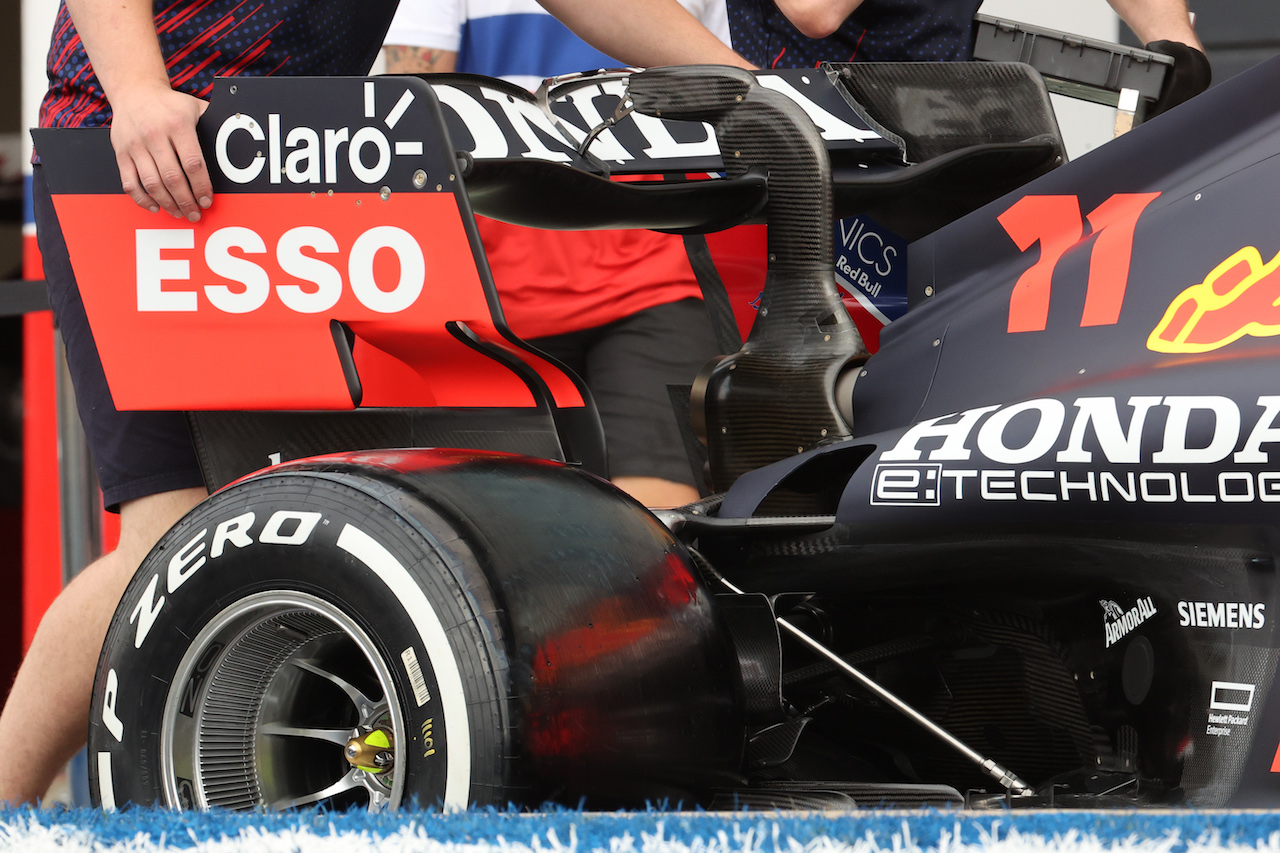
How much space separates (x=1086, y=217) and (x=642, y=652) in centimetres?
63

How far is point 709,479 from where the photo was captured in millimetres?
1614

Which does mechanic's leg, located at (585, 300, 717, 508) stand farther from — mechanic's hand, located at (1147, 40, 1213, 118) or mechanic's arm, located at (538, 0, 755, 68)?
mechanic's hand, located at (1147, 40, 1213, 118)

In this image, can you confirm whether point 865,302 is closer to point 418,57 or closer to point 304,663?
point 304,663

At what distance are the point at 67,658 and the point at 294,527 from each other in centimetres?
73

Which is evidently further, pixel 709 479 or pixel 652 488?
pixel 652 488

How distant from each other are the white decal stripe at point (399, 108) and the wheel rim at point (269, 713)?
1.71 feet

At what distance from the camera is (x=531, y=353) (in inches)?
55.9

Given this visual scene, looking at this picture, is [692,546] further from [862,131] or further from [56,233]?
[56,233]

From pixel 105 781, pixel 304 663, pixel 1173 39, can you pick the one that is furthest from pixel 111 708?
pixel 1173 39

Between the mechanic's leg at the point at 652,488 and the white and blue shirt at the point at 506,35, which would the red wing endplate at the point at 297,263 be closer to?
the mechanic's leg at the point at 652,488

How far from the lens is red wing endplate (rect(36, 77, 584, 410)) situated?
4.63 ft

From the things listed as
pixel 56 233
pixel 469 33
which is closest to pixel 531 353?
pixel 56 233

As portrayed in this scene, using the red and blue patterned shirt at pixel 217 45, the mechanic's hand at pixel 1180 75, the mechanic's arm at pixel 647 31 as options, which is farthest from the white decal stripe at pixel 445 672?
the mechanic's hand at pixel 1180 75

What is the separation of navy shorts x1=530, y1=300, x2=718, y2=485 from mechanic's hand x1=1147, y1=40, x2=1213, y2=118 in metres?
0.73
